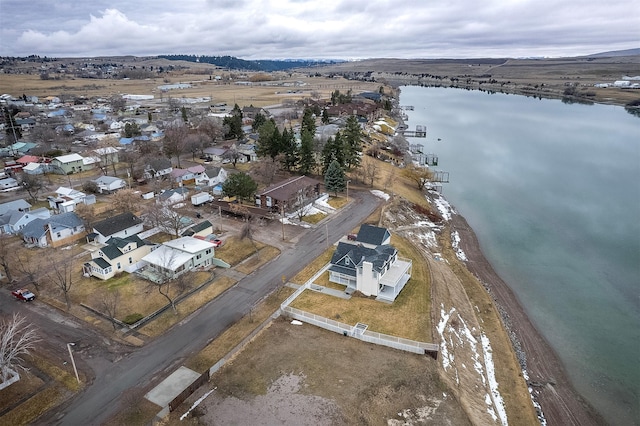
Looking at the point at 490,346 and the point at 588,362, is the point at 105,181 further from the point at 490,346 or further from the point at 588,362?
the point at 588,362

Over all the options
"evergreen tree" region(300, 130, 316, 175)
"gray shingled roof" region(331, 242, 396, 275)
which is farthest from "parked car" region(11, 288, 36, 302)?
"evergreen tree" region(300, 130, 316, 175)

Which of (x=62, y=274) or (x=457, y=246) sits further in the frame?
(x=457, y=246)

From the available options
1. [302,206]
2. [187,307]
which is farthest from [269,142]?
[187,307]

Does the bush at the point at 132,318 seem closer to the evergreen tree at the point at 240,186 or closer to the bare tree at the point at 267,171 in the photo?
the evergreen tree at the point at 240,186

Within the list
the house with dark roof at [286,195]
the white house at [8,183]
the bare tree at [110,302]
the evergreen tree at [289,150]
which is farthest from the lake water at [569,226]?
the white house at [8,183]

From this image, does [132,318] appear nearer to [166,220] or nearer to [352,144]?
[166,220]

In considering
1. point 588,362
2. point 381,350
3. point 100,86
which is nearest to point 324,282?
point 381,350

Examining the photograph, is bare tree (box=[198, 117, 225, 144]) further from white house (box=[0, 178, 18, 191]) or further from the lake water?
the lake water
